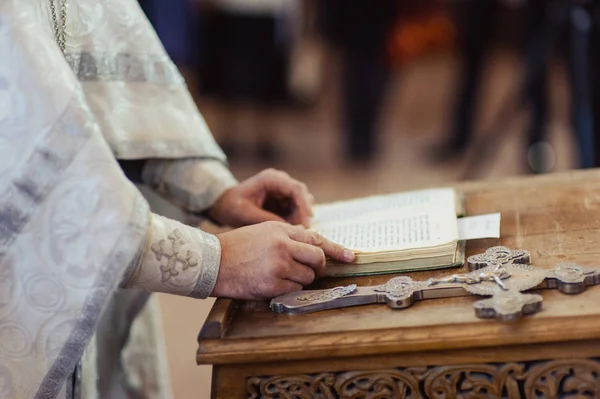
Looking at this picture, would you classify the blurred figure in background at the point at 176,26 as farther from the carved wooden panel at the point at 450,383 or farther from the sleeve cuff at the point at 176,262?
the carved wooden panel at the point at 450,383

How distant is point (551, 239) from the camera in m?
1.00

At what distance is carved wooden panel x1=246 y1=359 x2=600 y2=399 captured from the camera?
2.61 ft

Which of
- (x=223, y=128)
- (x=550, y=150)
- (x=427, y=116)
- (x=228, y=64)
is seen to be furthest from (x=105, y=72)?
(x=427, y=116)

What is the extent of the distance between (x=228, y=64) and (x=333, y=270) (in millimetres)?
3151

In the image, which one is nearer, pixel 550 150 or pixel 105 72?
pixel 105 72

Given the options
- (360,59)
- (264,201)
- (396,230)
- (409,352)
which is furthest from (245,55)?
(409,352)

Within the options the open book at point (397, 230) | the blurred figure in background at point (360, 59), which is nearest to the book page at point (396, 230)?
the open book at point (397, 230)

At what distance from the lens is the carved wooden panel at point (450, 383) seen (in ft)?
2.61

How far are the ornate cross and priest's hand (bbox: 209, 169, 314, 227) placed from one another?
263mm

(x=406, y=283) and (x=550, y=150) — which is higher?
(x=406, y=283)

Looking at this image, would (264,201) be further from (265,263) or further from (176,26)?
(176,26)

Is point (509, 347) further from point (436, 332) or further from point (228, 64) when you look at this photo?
point (228, 64)

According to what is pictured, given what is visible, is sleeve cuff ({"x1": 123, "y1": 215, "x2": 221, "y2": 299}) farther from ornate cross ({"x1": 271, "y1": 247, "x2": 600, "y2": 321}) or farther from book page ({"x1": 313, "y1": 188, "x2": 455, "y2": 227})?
book page ({"x1": 313, "y1": 188, "x2": 455, "y2": 227})

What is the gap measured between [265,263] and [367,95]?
3.12 m
